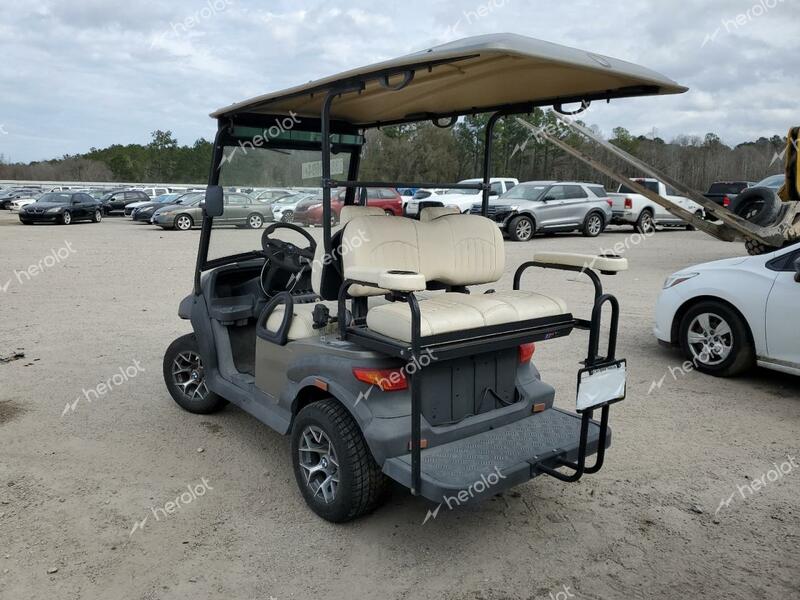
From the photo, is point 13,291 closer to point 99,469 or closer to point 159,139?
point 99,469

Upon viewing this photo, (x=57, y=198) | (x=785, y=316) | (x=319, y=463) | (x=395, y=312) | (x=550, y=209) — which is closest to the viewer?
(x=395, y=312)

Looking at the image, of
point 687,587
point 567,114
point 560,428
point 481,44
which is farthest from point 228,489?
point 567,114

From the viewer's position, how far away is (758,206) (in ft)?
30.6

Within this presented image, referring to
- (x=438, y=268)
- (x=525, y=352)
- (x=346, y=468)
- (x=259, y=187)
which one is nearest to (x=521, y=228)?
(x=259, y=187)

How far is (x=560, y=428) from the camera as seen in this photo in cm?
330

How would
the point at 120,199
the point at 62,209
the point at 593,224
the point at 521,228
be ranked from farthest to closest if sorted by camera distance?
the point at 120,199 → the point at 62,209 → the point at 593,224 → the point at 521,228

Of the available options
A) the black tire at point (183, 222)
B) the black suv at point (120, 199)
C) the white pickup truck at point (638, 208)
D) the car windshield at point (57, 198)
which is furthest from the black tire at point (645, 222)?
the black suv at point (120, 199)

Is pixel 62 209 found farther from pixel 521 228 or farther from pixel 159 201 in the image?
pixel 521 228

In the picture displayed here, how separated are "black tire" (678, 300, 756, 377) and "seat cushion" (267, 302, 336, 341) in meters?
3.48

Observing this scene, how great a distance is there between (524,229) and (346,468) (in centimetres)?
1454

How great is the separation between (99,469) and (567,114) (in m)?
3.47

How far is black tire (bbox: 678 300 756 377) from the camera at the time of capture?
514cm

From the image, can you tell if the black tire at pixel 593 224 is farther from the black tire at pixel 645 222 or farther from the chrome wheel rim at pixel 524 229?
the black tire at pixel 645 222

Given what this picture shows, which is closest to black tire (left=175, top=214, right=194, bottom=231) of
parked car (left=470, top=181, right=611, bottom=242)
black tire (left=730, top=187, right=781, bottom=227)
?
parked car (left=470, top=181, right=611, bottom=242)
